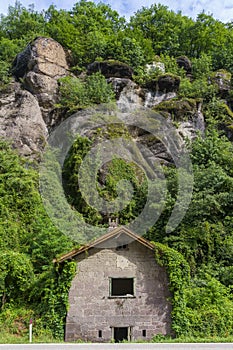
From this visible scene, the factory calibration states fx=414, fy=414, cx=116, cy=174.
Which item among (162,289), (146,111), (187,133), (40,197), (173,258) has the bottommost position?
(162,289)

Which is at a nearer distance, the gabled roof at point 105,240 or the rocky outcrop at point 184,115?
the gabled roof at point 105,240

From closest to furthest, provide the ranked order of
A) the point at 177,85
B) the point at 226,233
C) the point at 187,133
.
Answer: the point at 226,233 → the point at 187,133 → the point at 177,85

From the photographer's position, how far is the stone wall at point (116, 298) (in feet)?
50.7

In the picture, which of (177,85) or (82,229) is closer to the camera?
(82,229)

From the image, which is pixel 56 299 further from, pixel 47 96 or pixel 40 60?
pixel 40 60

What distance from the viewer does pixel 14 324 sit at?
51.1ft

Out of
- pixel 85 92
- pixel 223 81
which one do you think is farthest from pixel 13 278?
pixel 223 81

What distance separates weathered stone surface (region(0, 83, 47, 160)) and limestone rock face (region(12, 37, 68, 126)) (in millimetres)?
918

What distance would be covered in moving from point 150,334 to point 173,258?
9.66ft

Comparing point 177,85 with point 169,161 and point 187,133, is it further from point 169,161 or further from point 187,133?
point 169,161

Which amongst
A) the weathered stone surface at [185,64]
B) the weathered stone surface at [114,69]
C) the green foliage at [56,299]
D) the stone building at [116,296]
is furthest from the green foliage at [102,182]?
the weathered stone surface at [185,64]

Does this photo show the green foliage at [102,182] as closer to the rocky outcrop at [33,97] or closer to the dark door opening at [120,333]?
the rocky outcrop at [33,97]

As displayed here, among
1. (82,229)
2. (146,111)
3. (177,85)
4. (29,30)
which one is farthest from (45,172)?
(29,30)

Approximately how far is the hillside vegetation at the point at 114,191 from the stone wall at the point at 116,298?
20.4 inches
